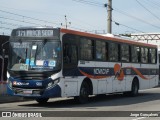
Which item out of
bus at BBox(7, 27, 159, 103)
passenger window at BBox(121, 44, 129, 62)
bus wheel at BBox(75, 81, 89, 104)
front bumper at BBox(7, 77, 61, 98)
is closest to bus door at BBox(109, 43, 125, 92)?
bus at BBox(7, 27, 159, 103)

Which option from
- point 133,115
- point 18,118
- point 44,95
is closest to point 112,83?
point 44,95

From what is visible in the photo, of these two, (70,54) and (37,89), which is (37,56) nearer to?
(37,89)

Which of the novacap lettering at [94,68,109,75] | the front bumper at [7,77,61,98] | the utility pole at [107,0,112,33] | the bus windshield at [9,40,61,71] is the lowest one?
the front bumper at [7,77,61,98]

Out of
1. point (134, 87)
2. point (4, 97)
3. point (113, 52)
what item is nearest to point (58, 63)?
point (4, 97)

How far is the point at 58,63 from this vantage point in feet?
54.1

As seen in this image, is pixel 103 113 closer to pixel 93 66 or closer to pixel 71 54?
pixel 71 54

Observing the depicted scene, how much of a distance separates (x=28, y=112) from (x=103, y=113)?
2.60 m

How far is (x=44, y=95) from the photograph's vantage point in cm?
1641

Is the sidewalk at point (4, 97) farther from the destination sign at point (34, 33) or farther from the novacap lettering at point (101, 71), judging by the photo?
the novacap lettering at point (101, 71)

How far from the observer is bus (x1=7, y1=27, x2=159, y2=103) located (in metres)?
16.5

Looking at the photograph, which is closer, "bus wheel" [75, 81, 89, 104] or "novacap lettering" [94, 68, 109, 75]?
"bus wheel" [75, 81, 89, 104]

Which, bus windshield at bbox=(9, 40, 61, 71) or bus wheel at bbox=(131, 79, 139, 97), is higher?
bus windshield at bbox=(9, 40, 61, 71)

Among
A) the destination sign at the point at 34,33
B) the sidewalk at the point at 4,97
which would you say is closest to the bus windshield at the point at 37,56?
the destination sign at the point at 34,33

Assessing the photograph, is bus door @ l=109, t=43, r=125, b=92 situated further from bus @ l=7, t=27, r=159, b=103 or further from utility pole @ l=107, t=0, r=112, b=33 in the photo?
utility pole @ l=107, t=0, r=112, b=33
